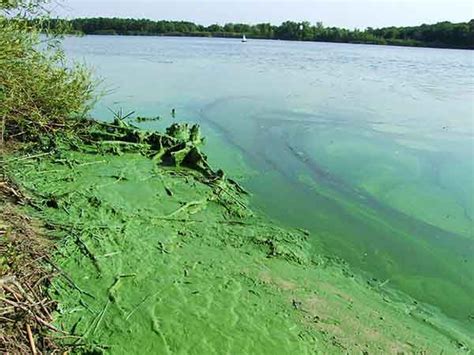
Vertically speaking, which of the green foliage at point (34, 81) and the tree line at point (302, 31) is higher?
the green foliage at point (34, 81)

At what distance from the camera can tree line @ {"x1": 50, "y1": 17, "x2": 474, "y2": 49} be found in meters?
54.8

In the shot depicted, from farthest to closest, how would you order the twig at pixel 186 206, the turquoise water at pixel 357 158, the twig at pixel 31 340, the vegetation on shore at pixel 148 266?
the twig at pixel 186 206 < the turquoise water at pixel 357 158 < the vegetation on shore at pixel 148 266 < the twig at pixel 31 340

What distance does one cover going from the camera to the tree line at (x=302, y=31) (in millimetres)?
54781

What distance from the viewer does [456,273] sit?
5.48 metres

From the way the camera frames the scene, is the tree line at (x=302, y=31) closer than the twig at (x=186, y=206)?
No

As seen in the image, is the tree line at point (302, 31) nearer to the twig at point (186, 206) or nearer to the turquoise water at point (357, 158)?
the turquoise water at point (357, 158)

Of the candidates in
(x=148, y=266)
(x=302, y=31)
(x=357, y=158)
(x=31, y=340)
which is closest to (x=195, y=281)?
(x=148, y=266)

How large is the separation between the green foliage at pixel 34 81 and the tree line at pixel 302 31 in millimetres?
46382

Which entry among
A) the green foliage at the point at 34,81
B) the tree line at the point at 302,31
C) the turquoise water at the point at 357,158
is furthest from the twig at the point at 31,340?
the tree line at the point at 302,31

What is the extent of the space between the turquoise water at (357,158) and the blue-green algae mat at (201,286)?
1.77ft

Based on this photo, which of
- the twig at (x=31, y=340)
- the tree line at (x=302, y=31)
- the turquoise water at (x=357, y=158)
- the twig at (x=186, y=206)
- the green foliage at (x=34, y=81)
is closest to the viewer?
the twig at (x=31, y=340)

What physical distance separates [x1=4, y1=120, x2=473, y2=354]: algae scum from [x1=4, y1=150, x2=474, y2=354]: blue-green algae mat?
0.5 inches

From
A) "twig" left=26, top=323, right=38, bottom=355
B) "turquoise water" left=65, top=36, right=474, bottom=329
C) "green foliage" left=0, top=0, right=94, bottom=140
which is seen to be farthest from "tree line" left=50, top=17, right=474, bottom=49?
"twig" left=26, top=323, right=38, bottom=355

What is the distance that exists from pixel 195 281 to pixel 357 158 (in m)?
5.72
